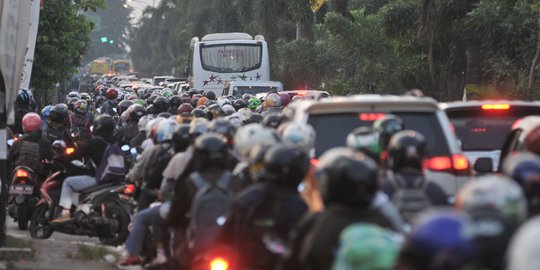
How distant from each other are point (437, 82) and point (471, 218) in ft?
106

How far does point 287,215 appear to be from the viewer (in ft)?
23.4

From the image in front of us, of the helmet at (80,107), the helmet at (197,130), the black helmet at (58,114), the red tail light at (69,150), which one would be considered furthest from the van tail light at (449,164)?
the helmet at (80,107)

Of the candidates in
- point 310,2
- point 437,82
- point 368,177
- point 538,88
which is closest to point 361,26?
point 437,82

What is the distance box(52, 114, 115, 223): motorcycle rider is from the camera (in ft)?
50.2

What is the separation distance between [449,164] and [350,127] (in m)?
0.81

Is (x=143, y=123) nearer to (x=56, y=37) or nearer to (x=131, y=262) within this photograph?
(x=131, y=262)

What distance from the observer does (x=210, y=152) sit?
8.99m

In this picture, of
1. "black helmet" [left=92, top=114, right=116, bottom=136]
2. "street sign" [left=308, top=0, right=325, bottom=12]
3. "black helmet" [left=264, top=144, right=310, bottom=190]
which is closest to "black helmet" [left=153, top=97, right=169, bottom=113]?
"black helmet" [left=92, top=114, right=116, bottom=136]

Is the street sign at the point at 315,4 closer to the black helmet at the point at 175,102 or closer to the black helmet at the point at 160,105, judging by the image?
the black helmet at the point at 175,102

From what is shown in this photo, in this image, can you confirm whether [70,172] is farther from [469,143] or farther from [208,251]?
[208,251]

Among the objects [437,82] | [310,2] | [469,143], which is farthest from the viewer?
[310,2]

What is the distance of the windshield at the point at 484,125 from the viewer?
529 inches

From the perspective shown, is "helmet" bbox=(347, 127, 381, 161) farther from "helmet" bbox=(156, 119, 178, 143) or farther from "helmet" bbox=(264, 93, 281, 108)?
"helmet" bbox=(264, 93, 281, 108)

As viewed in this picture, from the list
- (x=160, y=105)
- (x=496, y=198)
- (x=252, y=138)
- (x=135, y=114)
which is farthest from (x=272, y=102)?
(x=496, y=198)
